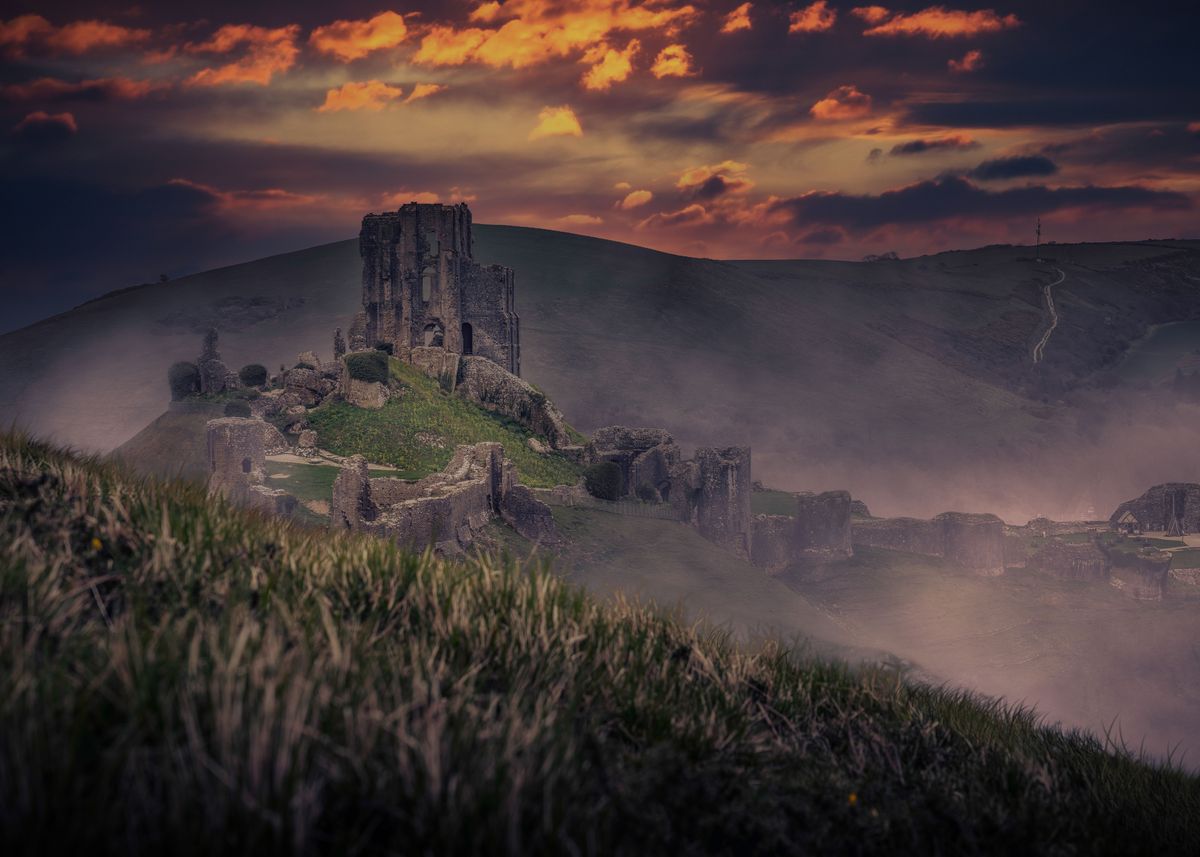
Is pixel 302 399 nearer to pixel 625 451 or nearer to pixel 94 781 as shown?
pixel 625 451

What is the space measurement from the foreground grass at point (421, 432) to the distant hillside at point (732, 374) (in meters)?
58.8

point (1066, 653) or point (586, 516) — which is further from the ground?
point (586, 516)

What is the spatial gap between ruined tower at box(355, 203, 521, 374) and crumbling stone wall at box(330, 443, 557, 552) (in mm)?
29400

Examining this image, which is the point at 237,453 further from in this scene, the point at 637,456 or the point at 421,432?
the point at 637,456

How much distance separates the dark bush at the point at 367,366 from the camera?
56062 millimetres

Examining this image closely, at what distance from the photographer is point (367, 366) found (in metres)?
56.4

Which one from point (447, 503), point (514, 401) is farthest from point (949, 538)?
point (447, 503)

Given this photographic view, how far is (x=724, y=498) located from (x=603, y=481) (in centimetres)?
1291

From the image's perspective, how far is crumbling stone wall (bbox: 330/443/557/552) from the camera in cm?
3406

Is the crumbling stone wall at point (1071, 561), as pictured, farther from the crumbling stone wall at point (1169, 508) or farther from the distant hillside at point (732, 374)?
the distant hillside at point (732, 374)

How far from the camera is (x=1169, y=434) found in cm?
16162

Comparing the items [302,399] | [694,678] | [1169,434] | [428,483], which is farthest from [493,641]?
[1169,434]

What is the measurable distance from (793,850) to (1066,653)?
67.2 meters

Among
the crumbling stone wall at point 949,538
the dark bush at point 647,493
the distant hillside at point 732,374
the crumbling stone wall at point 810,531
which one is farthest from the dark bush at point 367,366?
the distant hillside at point 732,374
